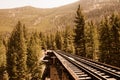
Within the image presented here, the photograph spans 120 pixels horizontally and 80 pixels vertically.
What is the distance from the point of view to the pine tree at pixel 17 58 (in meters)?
50.0

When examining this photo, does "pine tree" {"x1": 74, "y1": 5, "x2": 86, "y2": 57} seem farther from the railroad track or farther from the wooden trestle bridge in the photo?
the railroad track

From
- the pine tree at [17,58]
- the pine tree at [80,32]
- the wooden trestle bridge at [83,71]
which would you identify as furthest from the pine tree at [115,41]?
the wooden trestle bridge at [83,71]

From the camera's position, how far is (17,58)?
51.7 metres

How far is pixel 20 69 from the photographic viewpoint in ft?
165

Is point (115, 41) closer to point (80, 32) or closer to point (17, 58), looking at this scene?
point (80, 32)

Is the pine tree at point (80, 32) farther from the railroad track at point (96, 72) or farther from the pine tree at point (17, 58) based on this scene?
the railroad track at point (96, 72)

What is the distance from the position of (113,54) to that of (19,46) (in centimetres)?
2213

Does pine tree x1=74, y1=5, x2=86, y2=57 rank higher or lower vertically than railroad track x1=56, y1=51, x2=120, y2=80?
higher

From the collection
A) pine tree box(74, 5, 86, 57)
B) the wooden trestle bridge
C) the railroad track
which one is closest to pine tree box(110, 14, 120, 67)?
pine tree box(74, 5, 86, 57)

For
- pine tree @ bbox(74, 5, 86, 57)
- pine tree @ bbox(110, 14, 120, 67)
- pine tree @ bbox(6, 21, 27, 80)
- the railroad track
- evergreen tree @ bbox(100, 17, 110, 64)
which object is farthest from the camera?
pine tree @ bbox(6, 21, 27, 80)

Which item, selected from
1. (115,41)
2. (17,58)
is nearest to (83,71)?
(115,41)

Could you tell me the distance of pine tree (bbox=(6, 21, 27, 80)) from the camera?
50050mm

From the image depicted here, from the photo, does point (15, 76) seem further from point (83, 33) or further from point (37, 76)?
point (83, 33)

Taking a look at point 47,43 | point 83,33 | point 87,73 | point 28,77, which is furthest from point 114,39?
point 47,43
